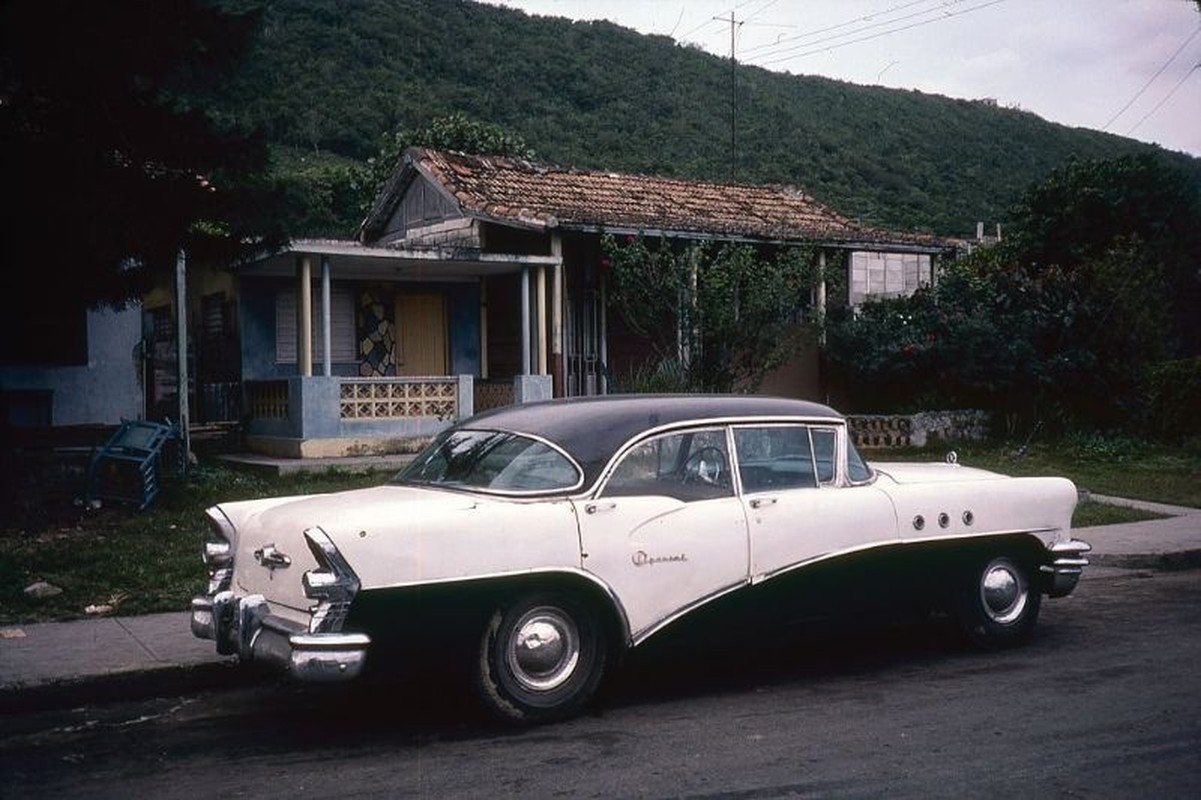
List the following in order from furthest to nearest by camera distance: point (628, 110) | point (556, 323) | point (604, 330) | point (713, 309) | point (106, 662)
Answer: point (628, 110) → point (604, 330) → point (556, 323) → point (713, 309) → point (106, 662)

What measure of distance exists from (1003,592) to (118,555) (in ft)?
22.7

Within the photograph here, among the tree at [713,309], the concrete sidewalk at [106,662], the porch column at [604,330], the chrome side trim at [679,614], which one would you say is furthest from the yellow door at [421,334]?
the chrome side trim at [679,614]

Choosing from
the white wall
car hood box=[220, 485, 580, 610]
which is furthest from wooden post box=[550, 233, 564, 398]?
car hood box=[220, 485, 580, 610]

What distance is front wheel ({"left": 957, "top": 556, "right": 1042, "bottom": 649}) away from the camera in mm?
7023

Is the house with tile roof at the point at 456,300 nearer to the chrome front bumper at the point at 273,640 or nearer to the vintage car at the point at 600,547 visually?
the vintage car at the point at 600,547

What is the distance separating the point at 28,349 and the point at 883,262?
14.5 meters

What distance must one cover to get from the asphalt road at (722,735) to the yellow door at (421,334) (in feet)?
41.6

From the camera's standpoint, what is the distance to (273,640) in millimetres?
5379

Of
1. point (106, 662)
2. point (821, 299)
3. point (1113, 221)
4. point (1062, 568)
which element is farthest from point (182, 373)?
point (1113, 221)

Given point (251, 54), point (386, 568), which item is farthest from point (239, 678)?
point (251, 54)

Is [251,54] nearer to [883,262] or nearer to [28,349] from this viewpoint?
[28,349]

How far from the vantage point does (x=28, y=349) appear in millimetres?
13438

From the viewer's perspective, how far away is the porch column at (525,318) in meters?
17.7

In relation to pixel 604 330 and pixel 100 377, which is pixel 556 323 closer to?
pixel 604 330
